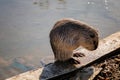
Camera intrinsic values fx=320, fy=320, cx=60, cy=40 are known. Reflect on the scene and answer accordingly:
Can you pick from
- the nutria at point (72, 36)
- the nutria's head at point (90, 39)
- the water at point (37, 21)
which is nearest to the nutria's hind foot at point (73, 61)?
the nutria at point (72, 36)

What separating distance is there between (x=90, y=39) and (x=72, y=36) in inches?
8.7

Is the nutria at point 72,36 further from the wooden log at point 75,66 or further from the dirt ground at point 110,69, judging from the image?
the dirt ground at point 110,69

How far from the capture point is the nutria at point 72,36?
385 cm

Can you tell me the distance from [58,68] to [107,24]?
10.7 ft

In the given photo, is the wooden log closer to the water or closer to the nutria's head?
the nutria's head

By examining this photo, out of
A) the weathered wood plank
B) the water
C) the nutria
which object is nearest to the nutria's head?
the nutria

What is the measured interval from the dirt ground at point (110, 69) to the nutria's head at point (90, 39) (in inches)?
10.9

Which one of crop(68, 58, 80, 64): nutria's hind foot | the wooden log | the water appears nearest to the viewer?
the wooden log

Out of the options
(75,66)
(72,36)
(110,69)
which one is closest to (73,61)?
(75,66)

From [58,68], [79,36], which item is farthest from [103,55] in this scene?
[58,68]

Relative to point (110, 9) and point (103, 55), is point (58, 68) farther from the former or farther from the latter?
point (110, 9)

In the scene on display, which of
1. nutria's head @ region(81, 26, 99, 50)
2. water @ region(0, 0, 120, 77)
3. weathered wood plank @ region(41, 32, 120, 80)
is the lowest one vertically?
water @ region(0, 0, 120, 77)

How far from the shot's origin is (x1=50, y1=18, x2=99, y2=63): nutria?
3852 mm

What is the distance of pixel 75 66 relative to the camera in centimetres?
378
